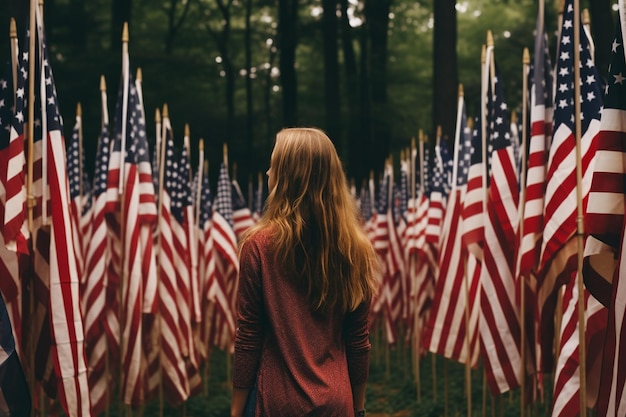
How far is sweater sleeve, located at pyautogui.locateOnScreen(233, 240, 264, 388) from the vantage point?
11.8 ft

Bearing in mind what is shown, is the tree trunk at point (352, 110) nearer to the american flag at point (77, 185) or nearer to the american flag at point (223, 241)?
the american flag at point (223, 241)

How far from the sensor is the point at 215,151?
2548 cm

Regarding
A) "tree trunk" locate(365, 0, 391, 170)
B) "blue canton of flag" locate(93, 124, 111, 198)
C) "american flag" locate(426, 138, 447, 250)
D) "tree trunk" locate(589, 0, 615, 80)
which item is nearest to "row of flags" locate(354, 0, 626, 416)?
"american flag" locate(426, 138, 447, 250)

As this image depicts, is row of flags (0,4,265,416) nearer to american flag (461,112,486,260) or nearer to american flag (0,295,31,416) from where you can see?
american flag (0,295,31,416)

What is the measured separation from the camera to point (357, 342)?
3.75m

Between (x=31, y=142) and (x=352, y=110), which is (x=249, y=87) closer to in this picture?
(x=352, y=110)

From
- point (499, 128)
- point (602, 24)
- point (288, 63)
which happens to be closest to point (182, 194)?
point (499, 128)

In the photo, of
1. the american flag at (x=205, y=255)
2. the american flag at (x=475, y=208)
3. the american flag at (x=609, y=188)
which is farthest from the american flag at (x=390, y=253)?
the american flag at (x=609, y=188)

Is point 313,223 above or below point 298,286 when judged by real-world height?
above

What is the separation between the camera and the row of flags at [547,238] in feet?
13.5

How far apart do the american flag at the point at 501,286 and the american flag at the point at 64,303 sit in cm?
351

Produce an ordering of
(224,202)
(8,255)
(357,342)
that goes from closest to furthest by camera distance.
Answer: (357,342) < (8,255) < (224,202)

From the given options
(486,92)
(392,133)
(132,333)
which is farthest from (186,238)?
(392,133)

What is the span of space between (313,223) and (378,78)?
24713 mm
